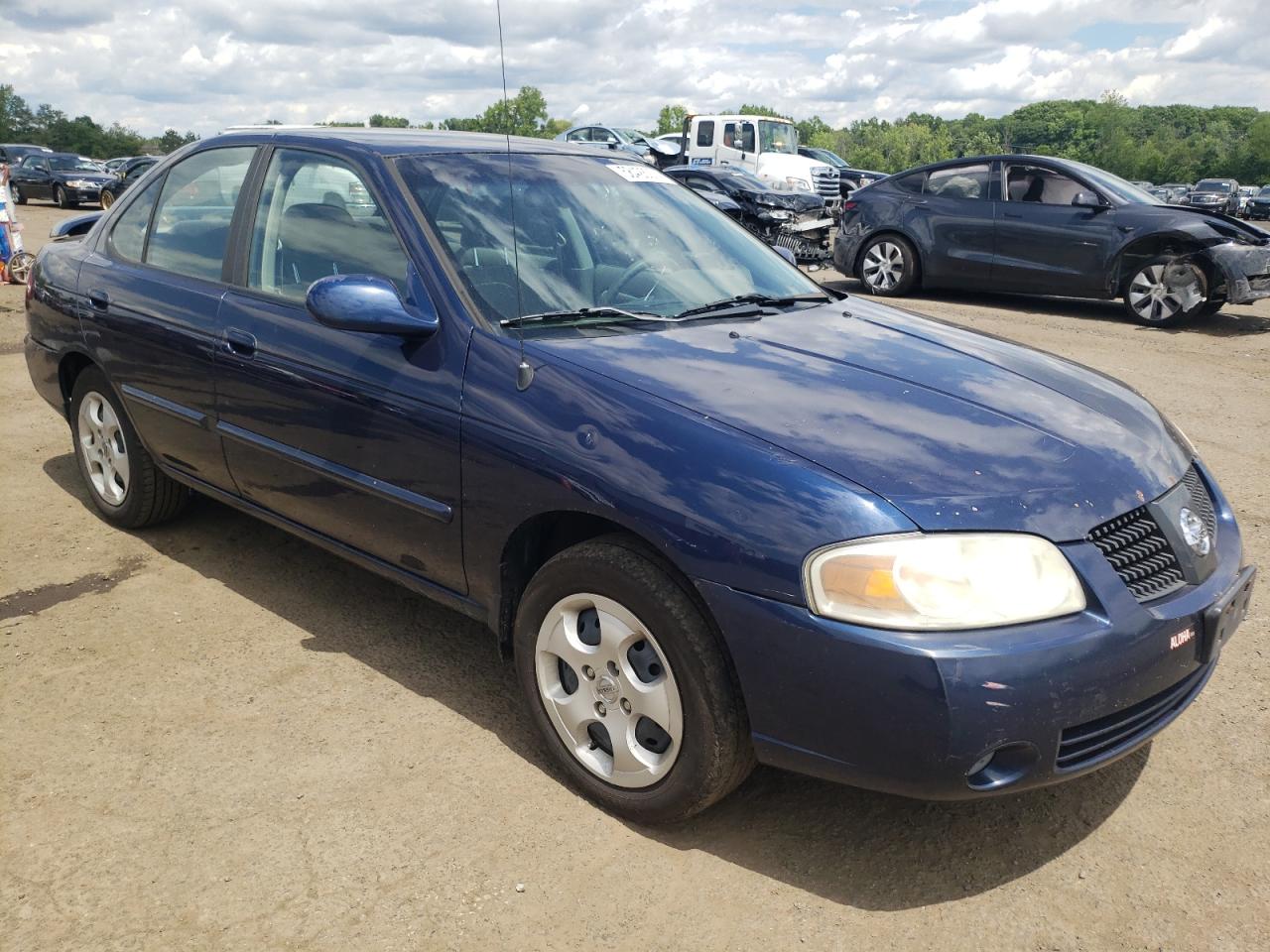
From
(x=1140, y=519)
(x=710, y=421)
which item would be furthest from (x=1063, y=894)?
(x=710, y=421)

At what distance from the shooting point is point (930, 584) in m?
2.24

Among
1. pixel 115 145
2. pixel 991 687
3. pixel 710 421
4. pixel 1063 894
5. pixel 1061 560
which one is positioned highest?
pixel 115 145

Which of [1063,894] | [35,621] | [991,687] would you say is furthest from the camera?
[35,621]

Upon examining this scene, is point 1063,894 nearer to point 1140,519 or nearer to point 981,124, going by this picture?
point 1140,519

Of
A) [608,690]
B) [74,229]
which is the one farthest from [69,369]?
[608,690]

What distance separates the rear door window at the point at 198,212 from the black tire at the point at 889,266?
8950 mm

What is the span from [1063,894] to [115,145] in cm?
9174

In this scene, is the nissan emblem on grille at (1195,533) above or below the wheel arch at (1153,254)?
below

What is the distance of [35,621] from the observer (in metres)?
3.84

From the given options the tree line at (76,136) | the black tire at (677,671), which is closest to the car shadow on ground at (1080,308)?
the black tire at (677,671)

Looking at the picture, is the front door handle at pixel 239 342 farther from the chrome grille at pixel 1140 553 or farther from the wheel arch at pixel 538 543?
the chrome grille at pixel 1140 553

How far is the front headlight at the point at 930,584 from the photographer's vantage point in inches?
87.8

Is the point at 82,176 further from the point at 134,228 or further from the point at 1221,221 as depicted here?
the point at 134,228

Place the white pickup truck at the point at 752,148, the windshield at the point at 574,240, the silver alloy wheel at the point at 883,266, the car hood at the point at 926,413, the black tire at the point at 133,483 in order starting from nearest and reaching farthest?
the car hood at the point at 926,413 → the windshield at the point at 574,240 → the black tire at the point at 133,483 → the silver alloy wheel at the point at 883,266 → the white pickup truck at the point at 752,148
